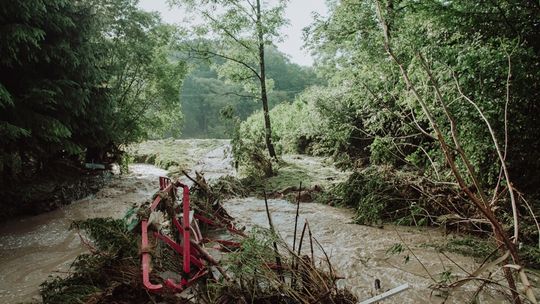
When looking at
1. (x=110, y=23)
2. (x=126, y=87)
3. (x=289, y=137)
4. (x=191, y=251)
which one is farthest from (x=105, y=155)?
(x=191, y=251)

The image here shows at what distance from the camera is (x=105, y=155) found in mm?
11188

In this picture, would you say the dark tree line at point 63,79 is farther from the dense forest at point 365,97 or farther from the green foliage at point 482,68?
the green foliage at point 482,68

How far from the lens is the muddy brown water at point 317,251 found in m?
3.84

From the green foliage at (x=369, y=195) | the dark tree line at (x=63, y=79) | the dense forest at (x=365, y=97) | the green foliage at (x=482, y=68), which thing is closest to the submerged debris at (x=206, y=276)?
the dense forest at (x=365, y=97)

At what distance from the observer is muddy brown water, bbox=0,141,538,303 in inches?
151

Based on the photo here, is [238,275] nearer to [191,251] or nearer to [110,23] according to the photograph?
[191,251]

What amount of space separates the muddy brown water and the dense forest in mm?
485

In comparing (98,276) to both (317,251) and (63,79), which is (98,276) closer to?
(317,251)

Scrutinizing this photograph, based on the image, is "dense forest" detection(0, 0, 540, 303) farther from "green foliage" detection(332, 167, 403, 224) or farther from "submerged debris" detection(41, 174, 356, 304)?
"submerged debris" detection(41, 174, 356, 304)

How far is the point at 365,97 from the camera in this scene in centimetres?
710

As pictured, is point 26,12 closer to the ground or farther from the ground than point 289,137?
farther from the ground

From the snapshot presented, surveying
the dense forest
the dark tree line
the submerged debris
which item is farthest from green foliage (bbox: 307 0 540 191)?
the dark tree line

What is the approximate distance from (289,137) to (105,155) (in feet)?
26.7

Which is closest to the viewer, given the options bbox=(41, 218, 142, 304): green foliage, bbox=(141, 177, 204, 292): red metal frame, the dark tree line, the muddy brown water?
bbox=(141, 177, 204, 292): red metal frame
